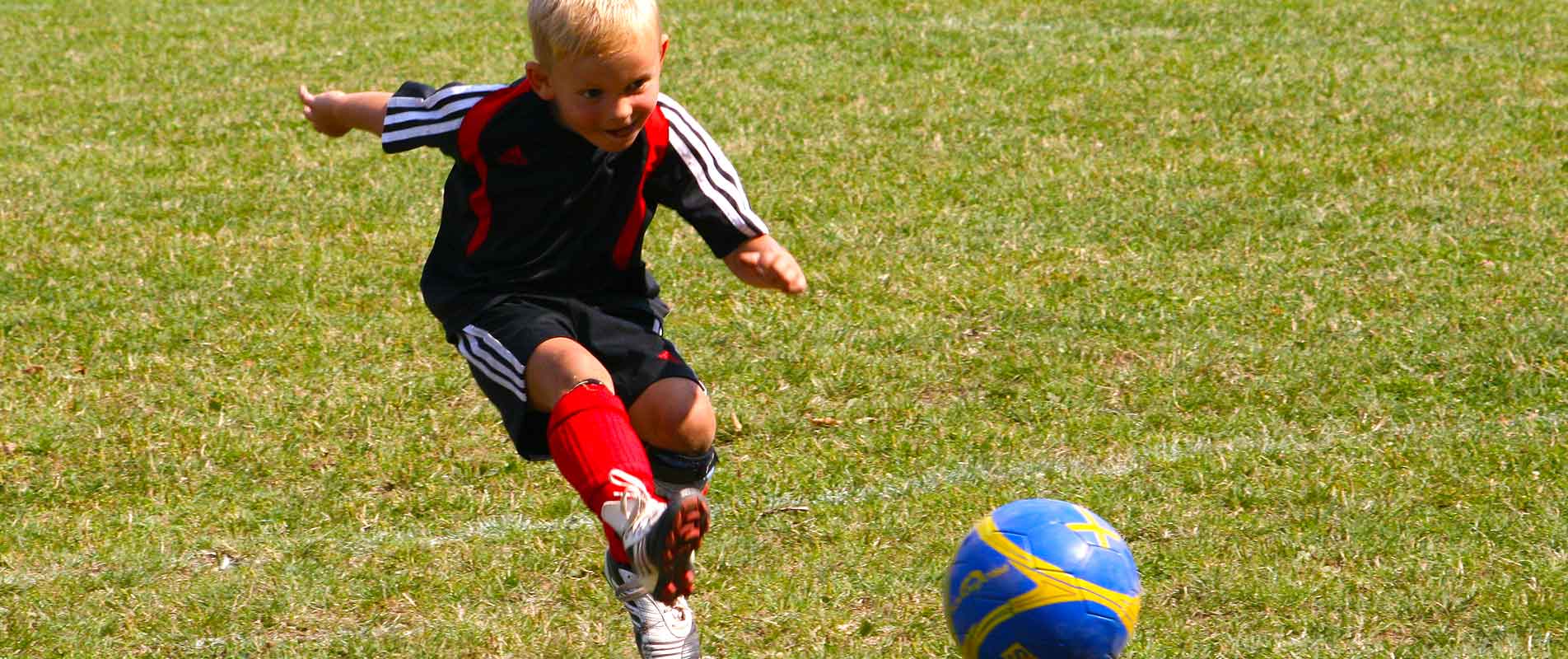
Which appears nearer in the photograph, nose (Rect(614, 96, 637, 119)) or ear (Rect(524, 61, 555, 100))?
nose (Rect(614, 96, 637, 119))

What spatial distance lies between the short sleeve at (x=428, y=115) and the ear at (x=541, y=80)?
22 centimetres

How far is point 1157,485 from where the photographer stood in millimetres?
5305

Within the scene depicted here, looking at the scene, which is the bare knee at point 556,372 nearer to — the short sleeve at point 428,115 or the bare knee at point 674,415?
the bare knee at point 674,415

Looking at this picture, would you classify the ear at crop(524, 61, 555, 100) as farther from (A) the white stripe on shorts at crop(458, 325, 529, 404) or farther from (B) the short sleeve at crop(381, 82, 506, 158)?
(A) the white stripe on shorts at crop(458, 325, 529, 404)

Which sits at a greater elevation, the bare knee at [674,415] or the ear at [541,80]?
the ear at [541,80]

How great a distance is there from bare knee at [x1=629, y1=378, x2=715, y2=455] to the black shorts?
0.03m

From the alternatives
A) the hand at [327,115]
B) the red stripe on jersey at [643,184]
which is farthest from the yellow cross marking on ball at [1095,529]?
the hand at [327,115]

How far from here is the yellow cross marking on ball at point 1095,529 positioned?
3.97 meters

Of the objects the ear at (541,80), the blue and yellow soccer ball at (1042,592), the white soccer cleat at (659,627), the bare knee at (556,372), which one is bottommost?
the white soccer cleat at (659,627)

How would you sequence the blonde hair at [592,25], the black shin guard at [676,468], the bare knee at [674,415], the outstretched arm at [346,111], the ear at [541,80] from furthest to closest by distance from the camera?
the outstretched arm at [346,111]
the black shin guard at [676,468]
the bare knee at [674,415]
the ear at [541,80]
the blonde hair at [592,25]

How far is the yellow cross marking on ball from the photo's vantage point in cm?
397

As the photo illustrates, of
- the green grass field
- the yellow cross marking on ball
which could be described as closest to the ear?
the green grass field

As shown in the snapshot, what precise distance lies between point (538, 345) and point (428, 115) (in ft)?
2.54

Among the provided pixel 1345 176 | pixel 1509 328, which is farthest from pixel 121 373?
pixel 1345 176
